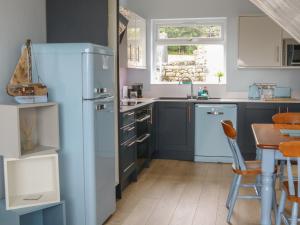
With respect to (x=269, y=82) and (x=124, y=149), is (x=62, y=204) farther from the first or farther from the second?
(x=269, y=82)

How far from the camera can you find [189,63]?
6.11 metres

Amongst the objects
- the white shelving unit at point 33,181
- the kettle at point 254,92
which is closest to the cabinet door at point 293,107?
the kettle at point 254,92

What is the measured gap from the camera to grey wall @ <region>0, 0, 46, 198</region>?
2.82 meters

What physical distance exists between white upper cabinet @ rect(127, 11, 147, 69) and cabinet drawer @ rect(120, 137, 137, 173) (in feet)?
3.73

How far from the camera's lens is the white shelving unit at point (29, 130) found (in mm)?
2439

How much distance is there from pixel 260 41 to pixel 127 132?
2.61m

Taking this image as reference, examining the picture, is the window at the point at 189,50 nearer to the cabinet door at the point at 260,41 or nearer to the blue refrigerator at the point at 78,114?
the cabinet door at the point at 260,41

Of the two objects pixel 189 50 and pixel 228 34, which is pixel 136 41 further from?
pixel 228 34

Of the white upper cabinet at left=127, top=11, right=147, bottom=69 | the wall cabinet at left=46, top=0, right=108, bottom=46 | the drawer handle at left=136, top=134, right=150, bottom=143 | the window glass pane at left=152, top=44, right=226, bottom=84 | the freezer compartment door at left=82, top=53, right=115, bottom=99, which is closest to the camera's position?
the freezer compartment door at left=82, top=53, right=115, bottom=99

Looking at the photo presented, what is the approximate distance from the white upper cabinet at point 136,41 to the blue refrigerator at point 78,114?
6.24 ft

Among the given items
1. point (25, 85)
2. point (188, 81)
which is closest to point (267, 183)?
point (25, 85)

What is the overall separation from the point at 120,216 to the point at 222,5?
374 centimetres

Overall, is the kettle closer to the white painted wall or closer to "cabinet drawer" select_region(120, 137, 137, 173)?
the white painted wall

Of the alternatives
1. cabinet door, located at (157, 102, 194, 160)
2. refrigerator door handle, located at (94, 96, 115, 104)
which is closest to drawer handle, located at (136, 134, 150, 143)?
cabinet door, located at (157, 102, 194, 160)
